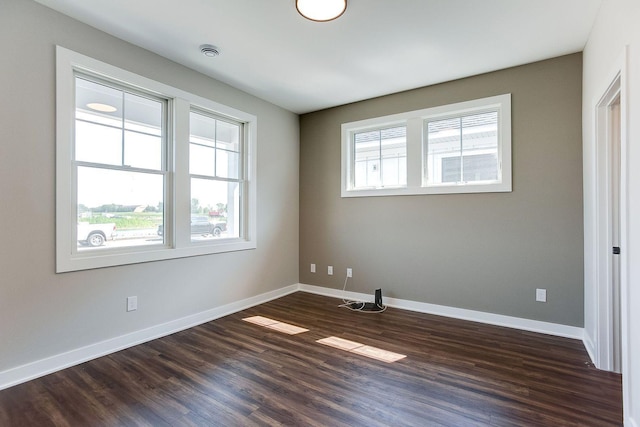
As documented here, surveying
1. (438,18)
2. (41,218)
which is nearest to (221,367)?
(41,218)

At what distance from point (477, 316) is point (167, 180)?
3.66 m

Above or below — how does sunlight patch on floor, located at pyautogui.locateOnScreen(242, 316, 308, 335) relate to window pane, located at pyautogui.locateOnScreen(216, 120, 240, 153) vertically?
below

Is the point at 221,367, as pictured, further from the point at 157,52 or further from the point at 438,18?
the point at 438,18

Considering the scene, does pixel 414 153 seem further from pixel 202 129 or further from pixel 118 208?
pixel 118 208

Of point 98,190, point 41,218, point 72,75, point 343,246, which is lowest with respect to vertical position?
point 343,246

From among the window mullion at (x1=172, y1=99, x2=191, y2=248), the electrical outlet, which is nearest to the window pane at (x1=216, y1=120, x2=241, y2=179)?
the window mullion at (x1=172, y1=99, x2=191, y2=248)

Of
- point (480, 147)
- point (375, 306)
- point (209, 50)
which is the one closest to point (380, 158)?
point (480, 147)

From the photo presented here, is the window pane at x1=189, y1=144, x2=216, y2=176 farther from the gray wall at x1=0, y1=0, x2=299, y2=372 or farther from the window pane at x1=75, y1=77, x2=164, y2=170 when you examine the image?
the gray wall at x1=0, y1=0, x2=299, y2=372

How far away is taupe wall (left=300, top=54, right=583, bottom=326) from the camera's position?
302 centimetres

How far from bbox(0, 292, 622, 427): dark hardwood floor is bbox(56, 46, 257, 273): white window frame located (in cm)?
85

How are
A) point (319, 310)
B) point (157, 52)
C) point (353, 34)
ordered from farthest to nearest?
point (319, 310)
point (157, 52)
point (353, 34)

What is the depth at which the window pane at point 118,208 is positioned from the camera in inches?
103

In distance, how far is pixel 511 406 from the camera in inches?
75.7

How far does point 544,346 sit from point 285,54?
3619 millimetres
